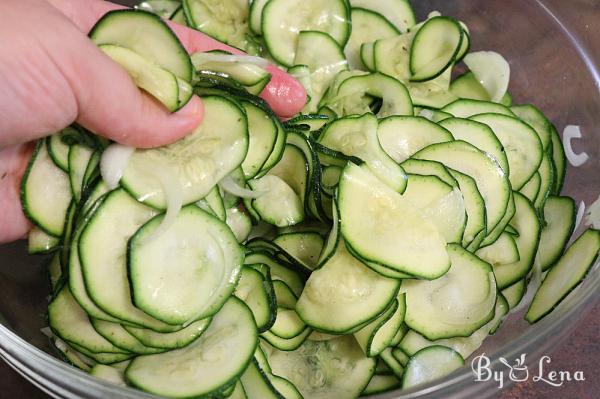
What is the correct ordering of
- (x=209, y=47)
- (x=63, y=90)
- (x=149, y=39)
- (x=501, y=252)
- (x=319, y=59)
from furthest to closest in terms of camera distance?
(x=319, y=59)
(x=209, y=47)
(x=501, y=252)
(x=149, y=39)
(x=63, y=90)

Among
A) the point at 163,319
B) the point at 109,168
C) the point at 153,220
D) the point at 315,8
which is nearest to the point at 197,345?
the point at 163,319

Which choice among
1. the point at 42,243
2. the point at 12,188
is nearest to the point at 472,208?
the point at 42,243

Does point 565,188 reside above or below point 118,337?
above

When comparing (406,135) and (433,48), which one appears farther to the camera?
(433,48)

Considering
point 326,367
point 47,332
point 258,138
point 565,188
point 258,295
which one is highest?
point 565,188

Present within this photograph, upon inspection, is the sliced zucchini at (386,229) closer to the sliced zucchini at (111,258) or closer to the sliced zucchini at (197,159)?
the sliced zucchini at (197,159)

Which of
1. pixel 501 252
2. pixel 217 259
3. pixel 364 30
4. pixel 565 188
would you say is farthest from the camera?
pixel 364 30

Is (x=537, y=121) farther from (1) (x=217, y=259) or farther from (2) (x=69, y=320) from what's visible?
(2) (x=69, y=320)
